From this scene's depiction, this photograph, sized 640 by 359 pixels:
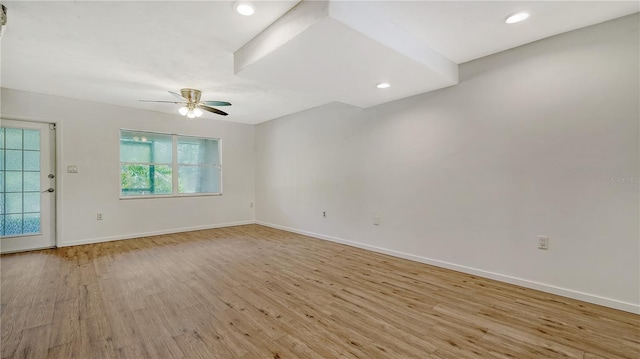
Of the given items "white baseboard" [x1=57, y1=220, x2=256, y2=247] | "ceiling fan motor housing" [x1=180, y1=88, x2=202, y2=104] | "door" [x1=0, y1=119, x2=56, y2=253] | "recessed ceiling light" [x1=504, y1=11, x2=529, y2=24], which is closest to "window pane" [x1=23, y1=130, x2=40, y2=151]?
"door" [x1=0, y1=119, x2=56, y2=253]

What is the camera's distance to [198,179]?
6098 millimetres

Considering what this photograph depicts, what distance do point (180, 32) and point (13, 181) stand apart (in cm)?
404

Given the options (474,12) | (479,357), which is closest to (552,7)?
(474,12)

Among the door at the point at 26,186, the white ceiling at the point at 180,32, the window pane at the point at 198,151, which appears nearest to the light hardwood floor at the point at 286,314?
the door at the point at 26,186

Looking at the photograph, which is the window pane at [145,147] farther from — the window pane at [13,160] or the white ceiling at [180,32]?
the white ceiling at [180,32]

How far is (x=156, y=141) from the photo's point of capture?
18.0 ft

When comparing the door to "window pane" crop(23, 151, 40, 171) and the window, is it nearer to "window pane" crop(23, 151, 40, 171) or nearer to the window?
"window pane" crop(23, 151, 40, 171)

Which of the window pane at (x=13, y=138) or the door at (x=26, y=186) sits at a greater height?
the window pane at (x=13, y=138)

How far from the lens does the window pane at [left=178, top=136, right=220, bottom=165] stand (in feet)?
19.1

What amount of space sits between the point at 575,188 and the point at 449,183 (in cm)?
113

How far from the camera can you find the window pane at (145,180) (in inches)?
201

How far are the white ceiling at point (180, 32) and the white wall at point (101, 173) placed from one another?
2.17ft

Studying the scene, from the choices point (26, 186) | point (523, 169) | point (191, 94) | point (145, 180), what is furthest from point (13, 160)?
point (523, 169)

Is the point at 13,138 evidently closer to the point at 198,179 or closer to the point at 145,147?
the point at 145,147
